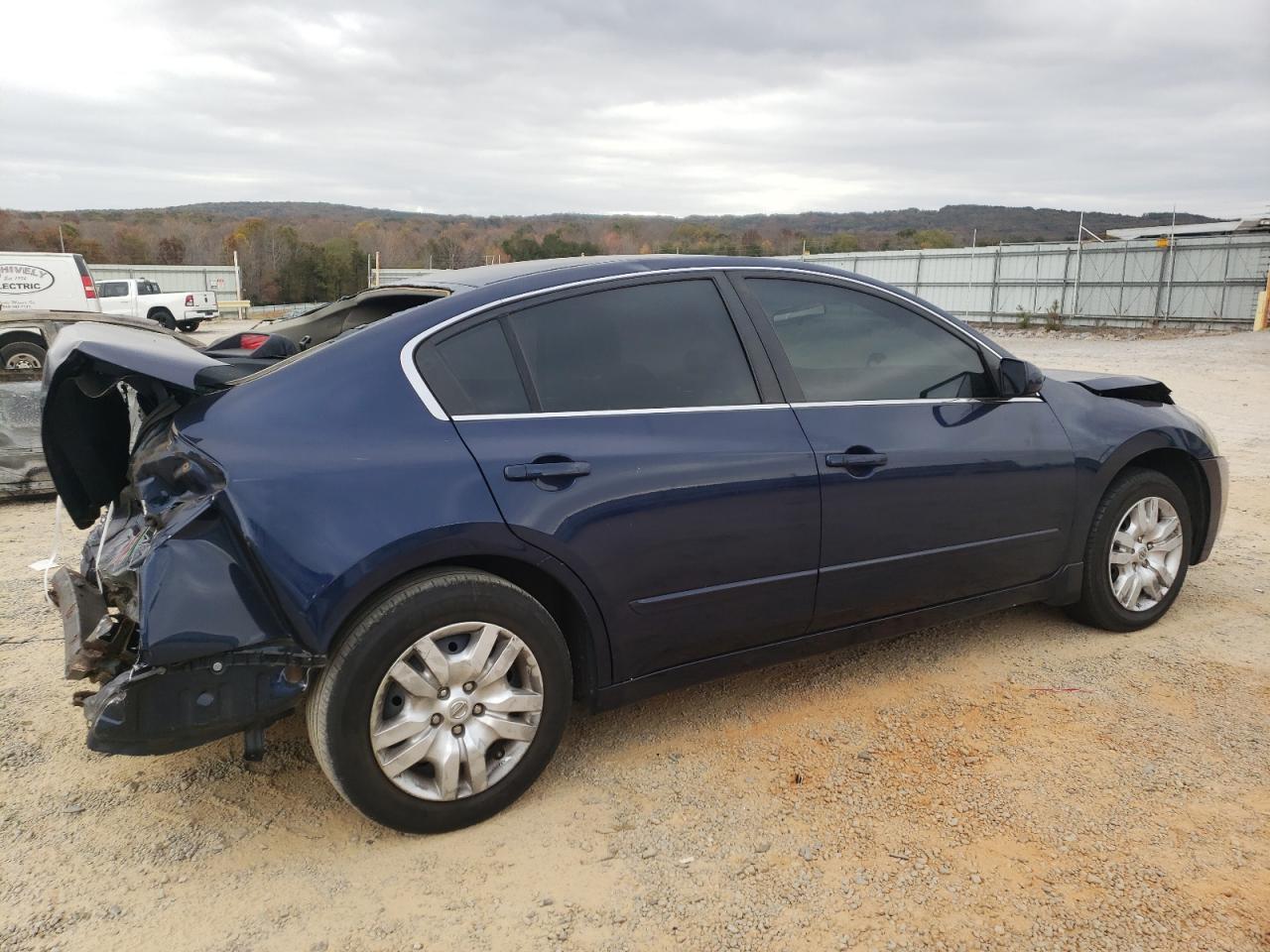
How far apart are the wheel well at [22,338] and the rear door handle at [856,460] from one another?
415 inches

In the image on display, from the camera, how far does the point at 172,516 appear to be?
2594mm

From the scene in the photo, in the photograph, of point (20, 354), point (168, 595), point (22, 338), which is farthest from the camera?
point (20, 354)

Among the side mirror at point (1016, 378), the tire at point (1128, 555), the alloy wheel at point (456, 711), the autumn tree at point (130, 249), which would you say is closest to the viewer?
the alloy wheel at point (456, 711)

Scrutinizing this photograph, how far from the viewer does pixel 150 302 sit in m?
28.3

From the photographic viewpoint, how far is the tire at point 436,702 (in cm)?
257

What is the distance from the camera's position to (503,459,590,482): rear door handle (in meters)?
2.75

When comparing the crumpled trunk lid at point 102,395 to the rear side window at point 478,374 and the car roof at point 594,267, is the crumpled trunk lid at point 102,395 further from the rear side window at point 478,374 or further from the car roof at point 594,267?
the car roof at point 594,267

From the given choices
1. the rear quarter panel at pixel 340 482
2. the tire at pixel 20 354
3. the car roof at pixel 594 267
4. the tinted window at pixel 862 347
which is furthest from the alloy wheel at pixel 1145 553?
the tire at pixel 20 354

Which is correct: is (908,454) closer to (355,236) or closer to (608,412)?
(608,412)

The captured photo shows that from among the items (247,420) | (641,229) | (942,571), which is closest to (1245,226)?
(641,229)

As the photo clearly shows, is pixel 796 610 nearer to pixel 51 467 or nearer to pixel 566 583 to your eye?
pixel 566 583

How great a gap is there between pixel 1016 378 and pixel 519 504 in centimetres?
208

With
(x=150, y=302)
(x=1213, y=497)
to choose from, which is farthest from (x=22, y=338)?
(x=150, y=302)

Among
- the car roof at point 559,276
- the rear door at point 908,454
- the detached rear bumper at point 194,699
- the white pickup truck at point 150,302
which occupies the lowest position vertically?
the white pickup truck at point 150,302
